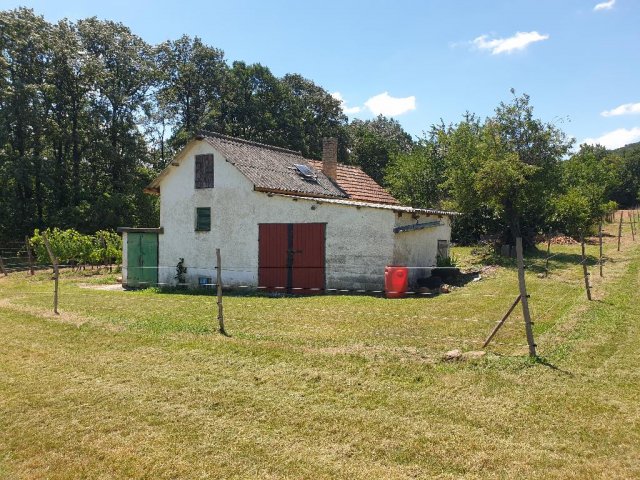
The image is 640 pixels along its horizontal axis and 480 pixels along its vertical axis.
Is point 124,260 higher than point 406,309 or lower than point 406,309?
higher

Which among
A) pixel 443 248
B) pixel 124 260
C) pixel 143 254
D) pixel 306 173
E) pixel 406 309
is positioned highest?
pixel 306 173

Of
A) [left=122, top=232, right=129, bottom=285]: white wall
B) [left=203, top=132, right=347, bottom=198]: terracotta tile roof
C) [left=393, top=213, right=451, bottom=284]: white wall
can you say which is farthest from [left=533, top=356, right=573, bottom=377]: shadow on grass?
[left=122, top=232, right=129, bottom=285]: white wall

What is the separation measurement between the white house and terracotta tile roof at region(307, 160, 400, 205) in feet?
3.02

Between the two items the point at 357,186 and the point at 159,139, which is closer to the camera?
the point at 357,186

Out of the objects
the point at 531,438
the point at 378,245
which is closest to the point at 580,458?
the point at 531,438

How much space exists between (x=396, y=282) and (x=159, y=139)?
3476 centimetres

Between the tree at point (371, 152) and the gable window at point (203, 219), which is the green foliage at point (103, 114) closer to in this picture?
the tree at point (371, 152)

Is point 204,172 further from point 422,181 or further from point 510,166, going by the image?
point 422,181

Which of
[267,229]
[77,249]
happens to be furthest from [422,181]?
[77,249]

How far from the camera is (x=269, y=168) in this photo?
2097 cm

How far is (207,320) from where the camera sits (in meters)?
11.8

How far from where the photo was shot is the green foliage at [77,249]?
2566cm

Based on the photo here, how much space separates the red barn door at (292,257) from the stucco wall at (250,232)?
0.24 meters

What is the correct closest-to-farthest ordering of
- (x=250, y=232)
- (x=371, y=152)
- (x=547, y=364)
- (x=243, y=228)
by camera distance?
(x=547, y=364), (x=250, y=232), (x=243, y=228), (x=371, y=152)
